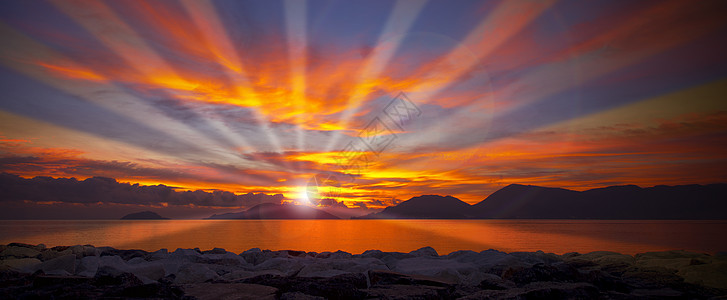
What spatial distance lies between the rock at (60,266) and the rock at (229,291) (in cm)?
439

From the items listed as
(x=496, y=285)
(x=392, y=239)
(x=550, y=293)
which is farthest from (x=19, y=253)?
(x=392, y=239)

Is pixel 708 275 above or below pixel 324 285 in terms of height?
above

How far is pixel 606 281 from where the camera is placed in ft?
26.6

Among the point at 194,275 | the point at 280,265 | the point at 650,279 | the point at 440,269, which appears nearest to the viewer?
the point at 650,279

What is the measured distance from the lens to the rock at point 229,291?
21.5 feet

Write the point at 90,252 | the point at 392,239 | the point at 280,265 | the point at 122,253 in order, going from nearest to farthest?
1. the point at 280,265
2. the point at 90,252
3. the point at 122,253
4. the point at 392,239

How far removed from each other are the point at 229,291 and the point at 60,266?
5796 mm

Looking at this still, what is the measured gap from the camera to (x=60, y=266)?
9.70 metres

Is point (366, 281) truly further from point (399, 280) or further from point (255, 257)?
point (255, 257)

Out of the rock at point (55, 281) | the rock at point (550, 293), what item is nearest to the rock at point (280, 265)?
the rock at point (55, 281)

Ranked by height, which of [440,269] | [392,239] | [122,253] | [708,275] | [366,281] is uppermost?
[708,275]

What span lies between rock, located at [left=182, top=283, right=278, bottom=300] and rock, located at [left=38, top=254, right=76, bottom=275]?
439cm

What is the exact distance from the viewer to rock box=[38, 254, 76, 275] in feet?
31.2

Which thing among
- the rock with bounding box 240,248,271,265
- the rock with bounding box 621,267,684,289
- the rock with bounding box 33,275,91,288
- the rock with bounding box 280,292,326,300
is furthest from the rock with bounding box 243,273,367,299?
the rock with bounding box 240,248,271,265
